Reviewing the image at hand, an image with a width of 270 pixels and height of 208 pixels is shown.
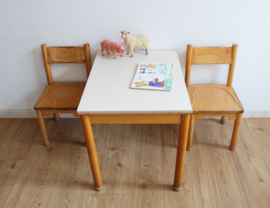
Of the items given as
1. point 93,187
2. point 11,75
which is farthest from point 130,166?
point 11,75

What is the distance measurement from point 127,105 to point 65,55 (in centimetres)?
96

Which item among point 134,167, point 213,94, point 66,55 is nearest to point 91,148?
point 134,167

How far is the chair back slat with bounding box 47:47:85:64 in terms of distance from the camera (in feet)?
6.78

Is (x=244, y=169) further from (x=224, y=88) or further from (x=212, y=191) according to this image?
(x=224, y=88)

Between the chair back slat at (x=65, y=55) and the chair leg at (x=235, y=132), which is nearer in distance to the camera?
the chair leg at (x=235, y=132)

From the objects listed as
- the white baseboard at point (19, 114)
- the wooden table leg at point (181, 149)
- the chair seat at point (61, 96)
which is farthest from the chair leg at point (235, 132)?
the white baseboard at point (19, 114)

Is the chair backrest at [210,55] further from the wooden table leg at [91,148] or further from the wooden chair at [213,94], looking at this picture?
the wooden table leg at [91,148]

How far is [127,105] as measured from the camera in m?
1.40

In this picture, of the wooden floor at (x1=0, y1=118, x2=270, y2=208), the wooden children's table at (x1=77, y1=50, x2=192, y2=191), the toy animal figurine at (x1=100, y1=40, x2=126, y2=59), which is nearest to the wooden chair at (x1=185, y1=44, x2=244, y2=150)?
the wooden floor at (x1=0, y1=118, x2=270, y2=208)

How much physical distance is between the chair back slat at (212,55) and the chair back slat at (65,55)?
3.04ft

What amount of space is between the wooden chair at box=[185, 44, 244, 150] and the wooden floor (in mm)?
204

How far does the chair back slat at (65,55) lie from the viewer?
6.78 feet

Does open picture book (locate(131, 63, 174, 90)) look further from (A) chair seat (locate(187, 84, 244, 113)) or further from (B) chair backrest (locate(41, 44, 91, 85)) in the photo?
(B) chair backrest (locate(41, 44, 91, 85))

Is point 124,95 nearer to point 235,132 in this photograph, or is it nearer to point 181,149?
point 181,149
